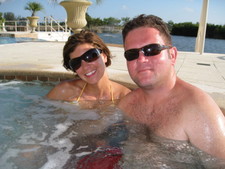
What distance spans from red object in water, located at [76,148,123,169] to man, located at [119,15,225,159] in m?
0.39

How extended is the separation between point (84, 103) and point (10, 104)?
4.90ft

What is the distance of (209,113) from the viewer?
142 cm

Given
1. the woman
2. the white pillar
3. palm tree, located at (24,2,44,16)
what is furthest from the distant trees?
the woman

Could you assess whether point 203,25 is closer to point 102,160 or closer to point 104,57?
point 104,57

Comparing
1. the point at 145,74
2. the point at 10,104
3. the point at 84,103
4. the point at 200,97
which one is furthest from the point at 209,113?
the point at 10,104

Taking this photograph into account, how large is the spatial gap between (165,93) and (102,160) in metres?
0.76

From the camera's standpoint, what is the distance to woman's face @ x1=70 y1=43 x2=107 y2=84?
257cm

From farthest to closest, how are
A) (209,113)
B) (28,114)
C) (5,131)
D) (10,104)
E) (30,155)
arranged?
(10,104) → (28,114) → (5,131) → (30,155) → (209,113)

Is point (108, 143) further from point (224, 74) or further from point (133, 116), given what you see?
point (224, 74)

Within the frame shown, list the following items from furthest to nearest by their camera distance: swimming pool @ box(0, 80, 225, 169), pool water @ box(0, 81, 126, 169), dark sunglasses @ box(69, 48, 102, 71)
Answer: dark sunglasses @ box(69, 48, 102, 71) → pool water @ box(0, 81, 126, 169) → swimming pool @ box(0, 80, 225, 169)

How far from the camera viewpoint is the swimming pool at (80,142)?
5.80ft

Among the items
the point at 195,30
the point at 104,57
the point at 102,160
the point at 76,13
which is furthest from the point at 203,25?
the point at 195,30

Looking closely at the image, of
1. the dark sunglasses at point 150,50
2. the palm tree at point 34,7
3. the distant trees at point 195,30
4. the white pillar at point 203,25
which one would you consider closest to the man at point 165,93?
the dark sunglasses at point 150,50

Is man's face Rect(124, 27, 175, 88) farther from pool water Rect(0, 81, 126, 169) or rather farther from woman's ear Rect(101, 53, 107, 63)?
woman's ear Rect(101, 53, 107, 63)
